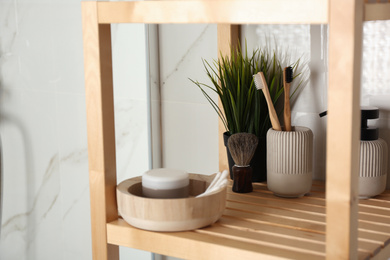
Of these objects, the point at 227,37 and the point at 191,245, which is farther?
the point at 227,37

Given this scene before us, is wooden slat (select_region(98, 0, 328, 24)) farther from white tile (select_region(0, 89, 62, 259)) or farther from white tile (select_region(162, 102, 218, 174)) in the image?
white tile (select_region(0, 89, 62, 259))

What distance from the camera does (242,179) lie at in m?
1.00

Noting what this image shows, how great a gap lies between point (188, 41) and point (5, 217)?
0.70 metres

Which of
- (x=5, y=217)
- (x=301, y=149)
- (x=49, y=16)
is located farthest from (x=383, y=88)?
(x=5, y=217)

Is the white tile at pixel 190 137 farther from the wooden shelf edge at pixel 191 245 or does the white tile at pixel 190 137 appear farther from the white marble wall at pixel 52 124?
the wooden shelf edge at pixel 191 245

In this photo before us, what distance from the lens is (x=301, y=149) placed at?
968 mm

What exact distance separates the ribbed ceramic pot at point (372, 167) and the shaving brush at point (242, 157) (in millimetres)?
180

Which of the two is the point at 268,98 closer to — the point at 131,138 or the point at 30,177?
the point at 131,138

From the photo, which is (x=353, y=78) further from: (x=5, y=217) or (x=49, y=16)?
(x=5, y=217)

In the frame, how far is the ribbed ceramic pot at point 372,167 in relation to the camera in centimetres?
95

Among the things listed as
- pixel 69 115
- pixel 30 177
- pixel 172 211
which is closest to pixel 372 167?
pixel 172 211

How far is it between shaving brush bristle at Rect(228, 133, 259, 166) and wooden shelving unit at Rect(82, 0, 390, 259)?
2.9 inches

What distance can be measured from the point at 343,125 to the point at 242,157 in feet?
1.06

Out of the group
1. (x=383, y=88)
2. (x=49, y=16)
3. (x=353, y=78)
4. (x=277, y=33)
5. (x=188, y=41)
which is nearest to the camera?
(x=353, y=78)
